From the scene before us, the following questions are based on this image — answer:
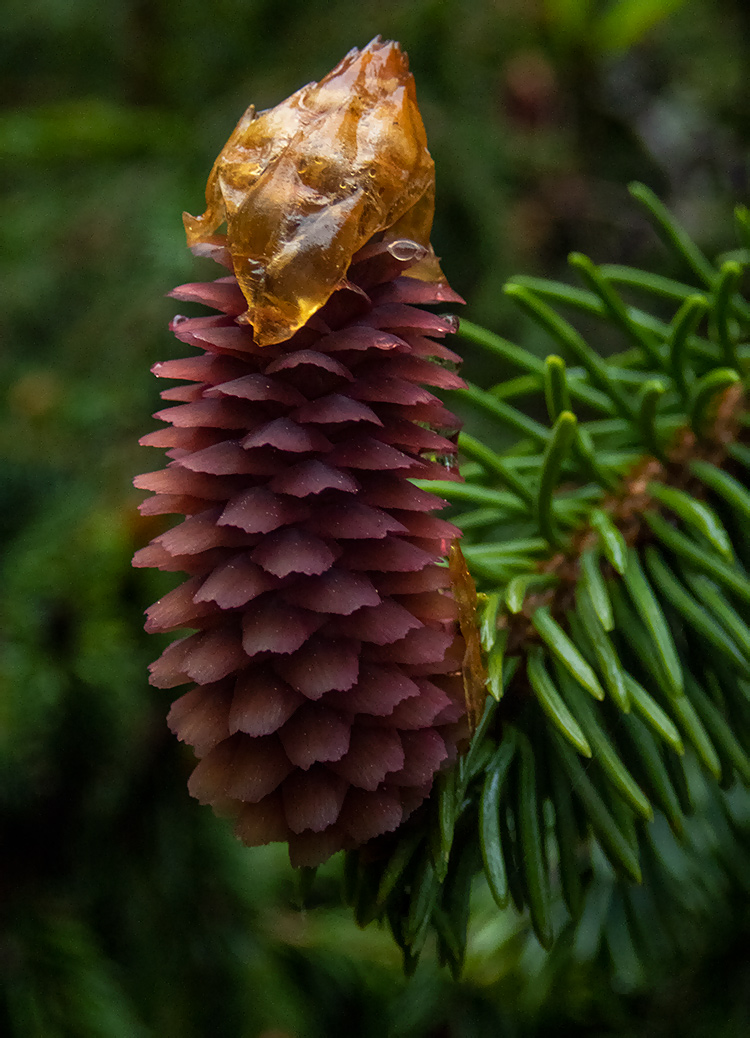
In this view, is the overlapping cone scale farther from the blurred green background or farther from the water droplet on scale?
the blurred green background

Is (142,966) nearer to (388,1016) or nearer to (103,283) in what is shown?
(388,1016)

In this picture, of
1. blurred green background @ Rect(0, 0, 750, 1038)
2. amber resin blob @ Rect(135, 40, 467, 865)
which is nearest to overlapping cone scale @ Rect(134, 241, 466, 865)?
amber resin blob @ Rect(135, 40, 467, 865)

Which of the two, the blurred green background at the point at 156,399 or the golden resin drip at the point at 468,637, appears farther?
the blurred green background at the point at 156,399

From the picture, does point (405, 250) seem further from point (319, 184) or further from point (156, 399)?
point (156, 399)

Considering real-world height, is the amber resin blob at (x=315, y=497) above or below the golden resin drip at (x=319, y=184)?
below

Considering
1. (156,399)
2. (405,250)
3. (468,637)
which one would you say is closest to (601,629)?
(468,637)

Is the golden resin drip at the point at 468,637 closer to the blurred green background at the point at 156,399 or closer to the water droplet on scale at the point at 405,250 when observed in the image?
the water droplet on scale at the point at 405,250

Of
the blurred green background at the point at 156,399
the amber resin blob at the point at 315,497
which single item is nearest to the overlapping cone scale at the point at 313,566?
the amber resin blob at the point at 315,497
